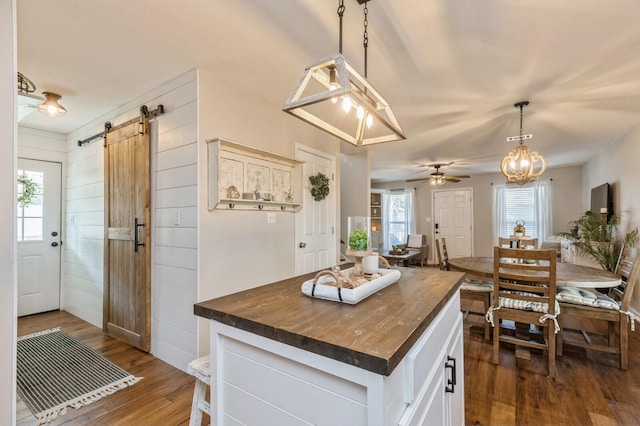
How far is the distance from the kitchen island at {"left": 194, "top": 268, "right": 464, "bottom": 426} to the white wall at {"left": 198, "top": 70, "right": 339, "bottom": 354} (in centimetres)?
122

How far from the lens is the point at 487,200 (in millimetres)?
7441

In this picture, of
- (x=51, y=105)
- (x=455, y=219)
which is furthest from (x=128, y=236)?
(x=455, y=219)

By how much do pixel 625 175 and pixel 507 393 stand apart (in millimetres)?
3799

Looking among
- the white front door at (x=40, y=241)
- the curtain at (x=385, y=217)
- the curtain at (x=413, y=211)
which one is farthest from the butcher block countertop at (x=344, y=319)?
the curtain at (x=385, y=217)

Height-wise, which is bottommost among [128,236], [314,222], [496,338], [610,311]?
[496,338]

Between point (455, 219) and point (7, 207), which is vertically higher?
point (7, 207)

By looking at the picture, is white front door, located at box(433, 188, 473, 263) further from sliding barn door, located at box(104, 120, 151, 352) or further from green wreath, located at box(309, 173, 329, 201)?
sliding barn door, located at box(104, 120, 151, 352)

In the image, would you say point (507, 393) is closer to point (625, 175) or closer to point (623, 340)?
point (623, 340)

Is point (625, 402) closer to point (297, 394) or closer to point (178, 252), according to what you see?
point (297, 394)

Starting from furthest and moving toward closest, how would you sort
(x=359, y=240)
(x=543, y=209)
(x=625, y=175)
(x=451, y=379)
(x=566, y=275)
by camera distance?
(x=543, y=209) → (x=625, y=175) → (x=566, y=275) → (x=359, y=240) → (x=451, y=379)

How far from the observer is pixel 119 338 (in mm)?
2945

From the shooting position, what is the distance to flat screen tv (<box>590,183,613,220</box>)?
4422 mm

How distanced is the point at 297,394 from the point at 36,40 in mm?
2728

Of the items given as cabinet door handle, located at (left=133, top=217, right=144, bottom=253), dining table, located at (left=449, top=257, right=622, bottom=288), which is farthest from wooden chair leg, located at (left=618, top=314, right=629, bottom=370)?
cabinet door handle, located at (left=133, top=217, right=144, bottom=253)
